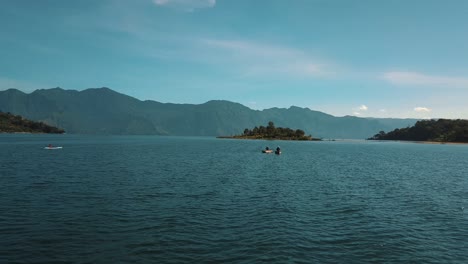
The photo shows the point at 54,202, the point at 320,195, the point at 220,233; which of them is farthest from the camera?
the point at 320,195

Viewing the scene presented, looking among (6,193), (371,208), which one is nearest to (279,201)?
(371,208)

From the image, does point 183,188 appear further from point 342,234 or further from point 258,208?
point 342,234

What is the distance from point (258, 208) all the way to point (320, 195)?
13.3 m

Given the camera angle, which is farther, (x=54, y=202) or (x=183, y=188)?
(x=183, y=188)

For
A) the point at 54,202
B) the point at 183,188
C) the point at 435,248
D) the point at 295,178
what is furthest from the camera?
the point at 295,178

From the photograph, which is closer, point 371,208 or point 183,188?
point 371,208

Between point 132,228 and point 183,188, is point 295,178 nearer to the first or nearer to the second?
point 183,188

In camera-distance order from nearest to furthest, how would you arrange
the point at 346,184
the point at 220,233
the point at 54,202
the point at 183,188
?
1. the point at 220,233
2. the point at 54,202
3. the point at 183,188
4. the point at 346,184

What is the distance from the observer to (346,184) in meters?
61.0

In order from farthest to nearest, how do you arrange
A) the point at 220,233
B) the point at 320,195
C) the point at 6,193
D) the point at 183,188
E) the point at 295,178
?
the point at 295,178 < the point at 183,188 < the point at 320,195 < the point at 6,193 < the point at 220,233

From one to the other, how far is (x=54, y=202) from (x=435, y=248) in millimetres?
39916

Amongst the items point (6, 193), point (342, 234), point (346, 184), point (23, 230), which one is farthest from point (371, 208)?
point (6, 193)

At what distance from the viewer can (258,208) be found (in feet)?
132

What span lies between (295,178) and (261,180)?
7.96 metres
